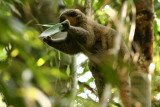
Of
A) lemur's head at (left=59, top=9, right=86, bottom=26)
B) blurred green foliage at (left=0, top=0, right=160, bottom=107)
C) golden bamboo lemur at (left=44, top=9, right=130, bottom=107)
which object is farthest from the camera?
lemur's head at (left=59, top=9, right=86, bottom=26)

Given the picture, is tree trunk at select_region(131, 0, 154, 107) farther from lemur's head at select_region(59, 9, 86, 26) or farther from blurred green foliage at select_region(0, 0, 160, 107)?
lemur's head at select_region(59, 9, 86, 26)

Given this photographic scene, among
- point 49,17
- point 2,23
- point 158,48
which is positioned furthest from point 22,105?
point 158,48

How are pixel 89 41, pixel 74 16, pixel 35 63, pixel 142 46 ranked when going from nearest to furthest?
pixel 35 63, pixel 142 46, pixel 89 41, pixel 74 16

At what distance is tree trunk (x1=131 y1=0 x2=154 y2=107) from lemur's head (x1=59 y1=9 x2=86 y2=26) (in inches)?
38.2

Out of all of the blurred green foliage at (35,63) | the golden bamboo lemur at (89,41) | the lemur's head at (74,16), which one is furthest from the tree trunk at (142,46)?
the lemur's head at (74,16)

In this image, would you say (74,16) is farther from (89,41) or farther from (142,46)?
(142,46)

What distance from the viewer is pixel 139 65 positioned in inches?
159

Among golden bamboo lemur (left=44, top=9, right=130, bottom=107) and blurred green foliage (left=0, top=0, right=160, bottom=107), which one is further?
golden bamboo lemur (left=44, top=9, right=130, bottom=107)

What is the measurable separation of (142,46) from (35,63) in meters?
2.27

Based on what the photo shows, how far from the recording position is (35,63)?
7.30 feet

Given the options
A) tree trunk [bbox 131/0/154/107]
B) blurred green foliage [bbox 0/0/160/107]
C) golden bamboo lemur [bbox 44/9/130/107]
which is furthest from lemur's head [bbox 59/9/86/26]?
tree trunk [bbox 131/0/154/107]

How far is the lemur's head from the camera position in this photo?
4.57 m

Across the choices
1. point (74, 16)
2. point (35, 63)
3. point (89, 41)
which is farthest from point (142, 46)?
point (35, 63)

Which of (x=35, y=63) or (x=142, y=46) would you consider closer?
(x=35, y=63)
